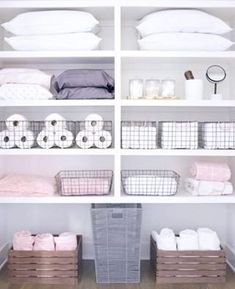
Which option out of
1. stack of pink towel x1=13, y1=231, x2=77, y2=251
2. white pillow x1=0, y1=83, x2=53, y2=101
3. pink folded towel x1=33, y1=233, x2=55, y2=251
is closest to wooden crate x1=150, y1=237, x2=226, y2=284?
stack of pink towel x1=13, y1=231, x2=77, y2=251

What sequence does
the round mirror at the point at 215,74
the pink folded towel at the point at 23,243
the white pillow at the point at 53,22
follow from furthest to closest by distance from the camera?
1. the round mirror at the point at 215,74
2. the pink folded towel at the point at 23,243
3. the white pillow at the point at 53,22

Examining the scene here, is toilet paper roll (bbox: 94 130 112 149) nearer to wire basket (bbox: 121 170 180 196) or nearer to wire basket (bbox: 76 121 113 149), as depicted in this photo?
wire basket (bbox: 76 121 113 149)

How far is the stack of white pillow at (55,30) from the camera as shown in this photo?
84.7 inches

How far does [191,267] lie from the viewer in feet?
7.35

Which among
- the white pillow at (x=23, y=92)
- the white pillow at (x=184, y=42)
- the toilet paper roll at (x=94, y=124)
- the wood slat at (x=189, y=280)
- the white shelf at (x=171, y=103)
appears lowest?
the wood slat at (x=189, y=280)

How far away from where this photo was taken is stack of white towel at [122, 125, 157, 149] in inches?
87.4

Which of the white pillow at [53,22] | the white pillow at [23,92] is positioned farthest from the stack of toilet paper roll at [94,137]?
the white pillow at [53,22]

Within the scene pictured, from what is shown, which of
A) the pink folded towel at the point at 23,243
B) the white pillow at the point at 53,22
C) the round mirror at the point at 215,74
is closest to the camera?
the white pillow at the point at 53,22

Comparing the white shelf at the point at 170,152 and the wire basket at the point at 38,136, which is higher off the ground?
the wire basket at the point at 38,136

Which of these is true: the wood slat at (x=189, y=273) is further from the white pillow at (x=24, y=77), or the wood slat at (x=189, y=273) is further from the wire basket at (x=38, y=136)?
the white pillow at (x=24, y=77)

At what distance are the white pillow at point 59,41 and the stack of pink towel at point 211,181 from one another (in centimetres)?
102

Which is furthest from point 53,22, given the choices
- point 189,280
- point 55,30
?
point 189,280

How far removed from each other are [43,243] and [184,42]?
150cm

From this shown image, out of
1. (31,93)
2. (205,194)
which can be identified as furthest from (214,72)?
(31,93)
